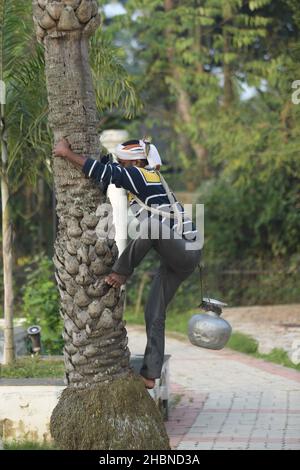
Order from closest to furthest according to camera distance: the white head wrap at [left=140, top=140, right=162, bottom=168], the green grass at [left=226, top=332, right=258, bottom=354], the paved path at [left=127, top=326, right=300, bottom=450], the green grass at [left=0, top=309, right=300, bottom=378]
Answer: the white head wrap at [left=140, top=140, right=162, bottom=168] < the paved path at [left=127, top=326, right=300, bottom=450] < the green grass at [left=0, top=309, right=300, bottom=378] < the green grass at [left=226, top=332, right=258, bottom=354]

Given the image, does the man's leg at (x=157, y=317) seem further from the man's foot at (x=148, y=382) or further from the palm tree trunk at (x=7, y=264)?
the palm tree trunk at (x=7, y=264)

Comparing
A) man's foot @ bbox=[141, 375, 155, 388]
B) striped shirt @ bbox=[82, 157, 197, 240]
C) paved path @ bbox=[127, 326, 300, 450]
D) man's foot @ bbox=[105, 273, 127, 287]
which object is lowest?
paved path @ bbox=[127, 326, 300, 450]

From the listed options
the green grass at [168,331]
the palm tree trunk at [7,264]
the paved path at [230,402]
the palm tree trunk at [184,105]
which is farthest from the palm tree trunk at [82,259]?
the palm tree trunk at [184,105]

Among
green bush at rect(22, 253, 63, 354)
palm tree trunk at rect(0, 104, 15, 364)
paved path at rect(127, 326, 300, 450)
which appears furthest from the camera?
green bush at rect(22, 253, 63, 354)

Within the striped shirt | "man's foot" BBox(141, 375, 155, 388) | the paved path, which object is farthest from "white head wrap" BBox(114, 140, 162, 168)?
the paved path

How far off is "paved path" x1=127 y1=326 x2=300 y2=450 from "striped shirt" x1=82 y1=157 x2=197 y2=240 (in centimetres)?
207

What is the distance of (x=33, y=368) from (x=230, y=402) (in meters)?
2.10

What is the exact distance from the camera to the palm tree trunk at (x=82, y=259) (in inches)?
265

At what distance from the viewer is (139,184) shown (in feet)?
22.4

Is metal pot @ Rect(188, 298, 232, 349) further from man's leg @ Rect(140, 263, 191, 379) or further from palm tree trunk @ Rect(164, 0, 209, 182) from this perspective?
palm tree trunk @ Rect(164, 0, 209, 182)

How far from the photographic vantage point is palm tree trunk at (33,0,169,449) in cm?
672

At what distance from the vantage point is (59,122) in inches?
269

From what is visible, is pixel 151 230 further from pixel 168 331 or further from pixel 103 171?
pixel 168 331
